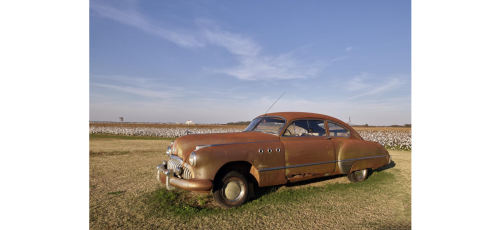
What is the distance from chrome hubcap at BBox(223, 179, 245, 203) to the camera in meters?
3.85

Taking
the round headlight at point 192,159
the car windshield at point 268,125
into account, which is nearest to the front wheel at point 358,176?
the car windshield at point 268,125

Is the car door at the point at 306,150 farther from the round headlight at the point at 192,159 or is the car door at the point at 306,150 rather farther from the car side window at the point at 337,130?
the round headlight at the point at 192,159

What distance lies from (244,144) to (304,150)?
1.26 meters

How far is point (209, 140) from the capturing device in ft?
13.7

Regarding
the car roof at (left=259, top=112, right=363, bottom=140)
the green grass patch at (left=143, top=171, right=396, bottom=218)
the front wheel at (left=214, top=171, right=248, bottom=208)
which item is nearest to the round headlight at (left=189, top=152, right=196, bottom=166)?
the front wheel at (left=214, top=171, right=248, bottom=208)

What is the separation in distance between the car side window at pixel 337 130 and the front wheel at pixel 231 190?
2474mm

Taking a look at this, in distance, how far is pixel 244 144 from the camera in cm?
406

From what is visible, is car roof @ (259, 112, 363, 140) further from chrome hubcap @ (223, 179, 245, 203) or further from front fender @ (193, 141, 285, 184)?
chrome hubcap @ (223, 179, 245, 203)

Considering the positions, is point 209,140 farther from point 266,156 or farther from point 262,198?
point 262,198

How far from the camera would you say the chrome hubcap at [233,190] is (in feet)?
12.6

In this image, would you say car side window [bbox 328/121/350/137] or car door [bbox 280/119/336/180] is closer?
car door [bbox 280/119/336/180]
